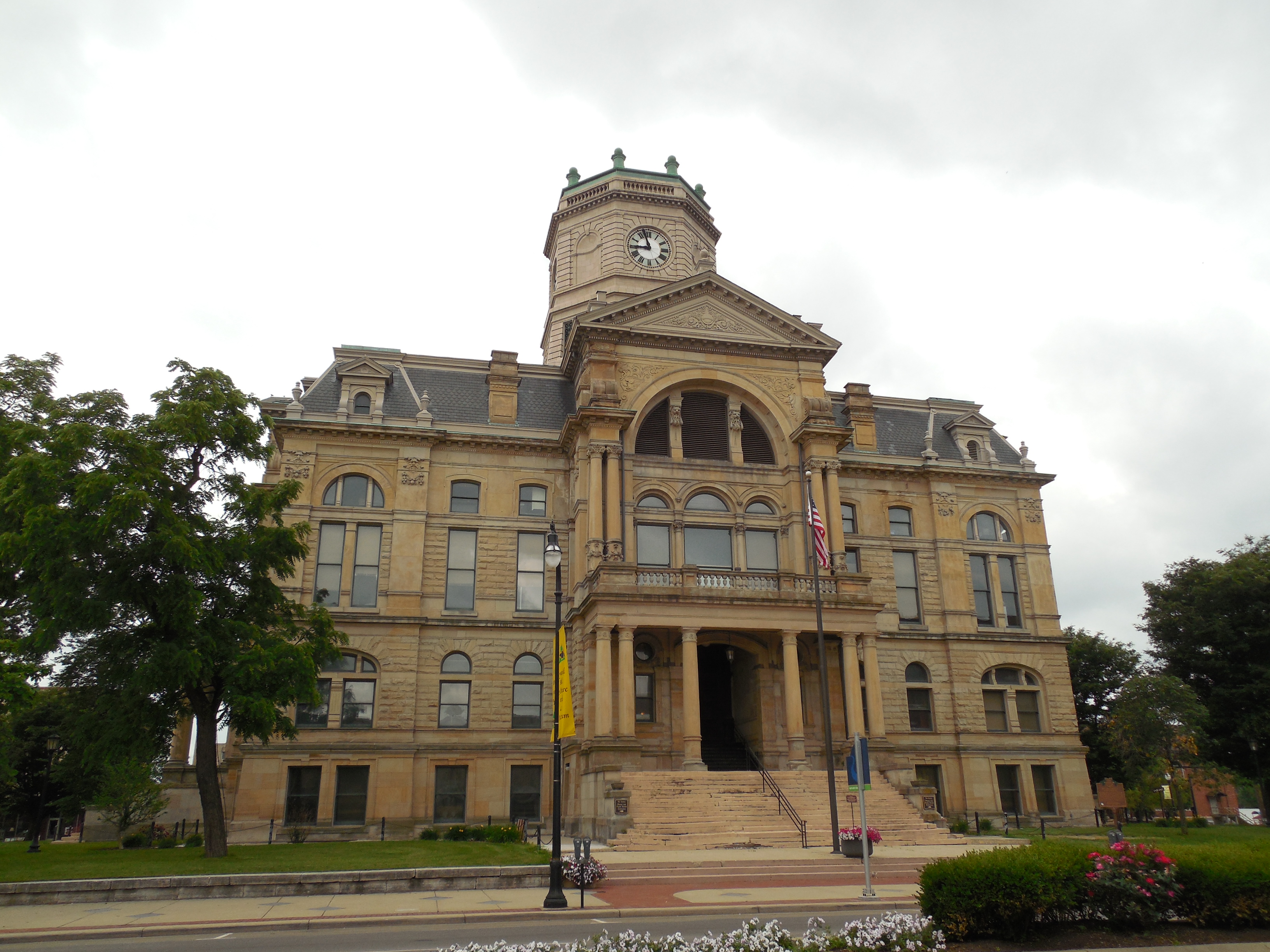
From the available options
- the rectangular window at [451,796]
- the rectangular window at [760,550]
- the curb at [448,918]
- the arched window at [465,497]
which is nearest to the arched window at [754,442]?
the rectangular window at [760,550]

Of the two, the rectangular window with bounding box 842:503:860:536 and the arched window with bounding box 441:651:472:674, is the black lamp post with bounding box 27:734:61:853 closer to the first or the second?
the arched window with bounding box 441:651:472:674

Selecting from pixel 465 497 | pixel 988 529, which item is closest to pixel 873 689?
pixel 988 529

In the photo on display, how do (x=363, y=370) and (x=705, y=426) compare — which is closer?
(x=363, y=370)

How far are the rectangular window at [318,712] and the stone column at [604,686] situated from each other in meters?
10.8

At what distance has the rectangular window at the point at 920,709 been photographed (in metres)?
39.7

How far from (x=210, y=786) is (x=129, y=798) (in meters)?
10.1

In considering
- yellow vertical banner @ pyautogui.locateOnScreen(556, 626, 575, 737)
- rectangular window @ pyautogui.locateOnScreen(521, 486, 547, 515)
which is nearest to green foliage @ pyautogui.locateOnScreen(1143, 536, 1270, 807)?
rectangular window @ pyautogui.locateOnScreen(521, 486, 547, 515)

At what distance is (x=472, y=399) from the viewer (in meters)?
40.6

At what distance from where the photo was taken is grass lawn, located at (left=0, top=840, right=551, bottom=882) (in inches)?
787

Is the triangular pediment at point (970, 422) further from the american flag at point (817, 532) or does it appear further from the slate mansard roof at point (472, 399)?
the american flag at point (817, 532)

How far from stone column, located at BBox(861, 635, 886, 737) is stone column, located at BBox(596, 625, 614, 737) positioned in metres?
9.56

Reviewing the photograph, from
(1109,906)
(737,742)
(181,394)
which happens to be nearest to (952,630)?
(737,742)

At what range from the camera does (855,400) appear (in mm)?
44719

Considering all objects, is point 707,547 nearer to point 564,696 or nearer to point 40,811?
point 564,696
